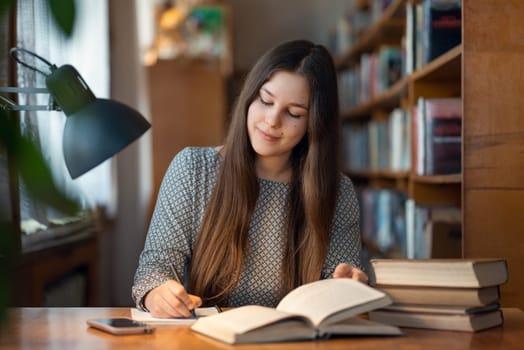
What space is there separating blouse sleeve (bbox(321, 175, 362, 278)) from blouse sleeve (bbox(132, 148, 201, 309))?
33 centimetres

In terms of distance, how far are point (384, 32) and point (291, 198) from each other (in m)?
2.37

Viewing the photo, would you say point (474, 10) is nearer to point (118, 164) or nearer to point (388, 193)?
point (388, 193)

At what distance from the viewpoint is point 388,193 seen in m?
4.01

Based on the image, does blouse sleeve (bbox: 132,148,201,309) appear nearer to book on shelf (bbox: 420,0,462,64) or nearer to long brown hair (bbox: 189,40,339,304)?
long brown hair (bbox: 189,40,339,304)

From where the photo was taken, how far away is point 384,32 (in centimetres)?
415

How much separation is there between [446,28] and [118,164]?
233 cm

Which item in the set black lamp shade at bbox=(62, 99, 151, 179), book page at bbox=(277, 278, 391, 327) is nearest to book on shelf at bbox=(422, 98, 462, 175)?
book page at bbox=(277, 278, 391, 327)

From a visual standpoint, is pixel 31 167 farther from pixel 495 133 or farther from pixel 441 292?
pixel 495 133

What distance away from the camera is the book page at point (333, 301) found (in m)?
1.28

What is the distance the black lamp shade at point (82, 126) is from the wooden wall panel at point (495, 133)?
3.09ft

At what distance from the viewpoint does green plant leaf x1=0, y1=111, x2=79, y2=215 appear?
23.2 inches

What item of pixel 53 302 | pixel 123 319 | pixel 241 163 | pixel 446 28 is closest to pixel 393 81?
pixel 446 28

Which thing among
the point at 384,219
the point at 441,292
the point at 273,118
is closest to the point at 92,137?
the point at 273,118

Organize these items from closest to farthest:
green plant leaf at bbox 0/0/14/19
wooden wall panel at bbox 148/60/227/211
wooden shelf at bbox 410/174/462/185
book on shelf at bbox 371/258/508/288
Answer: green plant leaf at bbox 0/0/14/19 → book on shelf at bbox 371/258/508/288 → wooden shelf at bbox 410/174/462/185 → wooden wall panel at bbox 148/60/227/211
